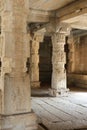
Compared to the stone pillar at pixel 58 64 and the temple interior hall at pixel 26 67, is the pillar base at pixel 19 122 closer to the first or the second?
the temple interior hall at pixel 26 67

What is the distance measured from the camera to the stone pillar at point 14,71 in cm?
377

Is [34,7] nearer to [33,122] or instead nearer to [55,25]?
[55,25]

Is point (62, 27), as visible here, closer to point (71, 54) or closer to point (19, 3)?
point (19, 3)

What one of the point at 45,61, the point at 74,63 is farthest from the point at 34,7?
the point at 45,61

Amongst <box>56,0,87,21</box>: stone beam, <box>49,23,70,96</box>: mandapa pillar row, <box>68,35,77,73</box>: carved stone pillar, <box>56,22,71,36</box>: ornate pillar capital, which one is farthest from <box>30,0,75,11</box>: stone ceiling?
<box>68,35,77,73</box>: carved stone pillar

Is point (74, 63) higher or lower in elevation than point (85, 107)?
higher

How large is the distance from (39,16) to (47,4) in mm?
888

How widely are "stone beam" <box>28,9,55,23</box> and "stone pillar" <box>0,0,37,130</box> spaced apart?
4216 millimetres

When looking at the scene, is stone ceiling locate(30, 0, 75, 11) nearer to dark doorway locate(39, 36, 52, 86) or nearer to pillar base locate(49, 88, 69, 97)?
pillar base locate(49, 88, 69, 97)

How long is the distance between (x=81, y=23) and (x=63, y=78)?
2.51m

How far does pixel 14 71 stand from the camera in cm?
385

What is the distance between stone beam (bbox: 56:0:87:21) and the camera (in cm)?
690

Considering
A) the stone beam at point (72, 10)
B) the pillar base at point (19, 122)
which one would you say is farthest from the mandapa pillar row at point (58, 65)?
the pillar base at point (19, 122)

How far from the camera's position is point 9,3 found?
150 inches
